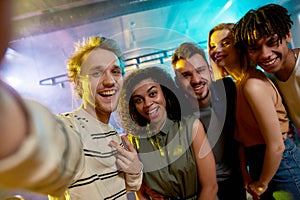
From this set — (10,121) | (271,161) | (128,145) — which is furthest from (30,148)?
(271,161)

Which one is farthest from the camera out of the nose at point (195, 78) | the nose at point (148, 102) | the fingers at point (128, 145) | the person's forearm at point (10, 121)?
the nose at point (195, 78)

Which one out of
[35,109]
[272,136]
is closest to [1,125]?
[35,109]

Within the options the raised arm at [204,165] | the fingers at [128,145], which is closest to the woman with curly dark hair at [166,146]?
the raised arm at [204,165]

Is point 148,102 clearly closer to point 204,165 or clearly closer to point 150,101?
point 150,101

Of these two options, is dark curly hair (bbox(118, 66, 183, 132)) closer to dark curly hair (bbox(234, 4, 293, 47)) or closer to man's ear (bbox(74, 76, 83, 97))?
man's ear (bbox(74, 76, 83, 97))

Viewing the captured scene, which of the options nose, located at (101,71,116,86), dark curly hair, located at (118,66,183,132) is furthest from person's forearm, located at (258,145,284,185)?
nose, located at (101,71,116,86)

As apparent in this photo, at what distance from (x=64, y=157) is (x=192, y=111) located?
1.14 m

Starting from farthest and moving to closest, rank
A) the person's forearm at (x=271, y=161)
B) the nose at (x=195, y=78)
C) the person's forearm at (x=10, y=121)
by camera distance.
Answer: the nose at (x=195, y=78), the person's forearm at (x=271, y=161), the person's forearm at (x=10, y=121)

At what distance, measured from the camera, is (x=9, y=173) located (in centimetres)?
26

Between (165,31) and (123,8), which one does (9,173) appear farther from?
(165,31)

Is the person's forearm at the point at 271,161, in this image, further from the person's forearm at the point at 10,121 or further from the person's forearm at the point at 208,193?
the person's forearm at the point at 10,121

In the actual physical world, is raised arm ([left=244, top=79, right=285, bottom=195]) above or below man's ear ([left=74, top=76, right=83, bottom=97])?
below

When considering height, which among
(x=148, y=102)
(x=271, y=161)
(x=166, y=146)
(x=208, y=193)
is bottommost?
(x=208, y=193)

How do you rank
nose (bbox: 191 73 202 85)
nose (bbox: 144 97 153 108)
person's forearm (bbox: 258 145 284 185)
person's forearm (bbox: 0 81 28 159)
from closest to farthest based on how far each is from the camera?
person's forearm (bbox: 0 81 28 159), person's forearm (bbox: 258 145 284 185), nose (bbox: 144 97 153 108), nose (bbox: 191 73 202 85)
